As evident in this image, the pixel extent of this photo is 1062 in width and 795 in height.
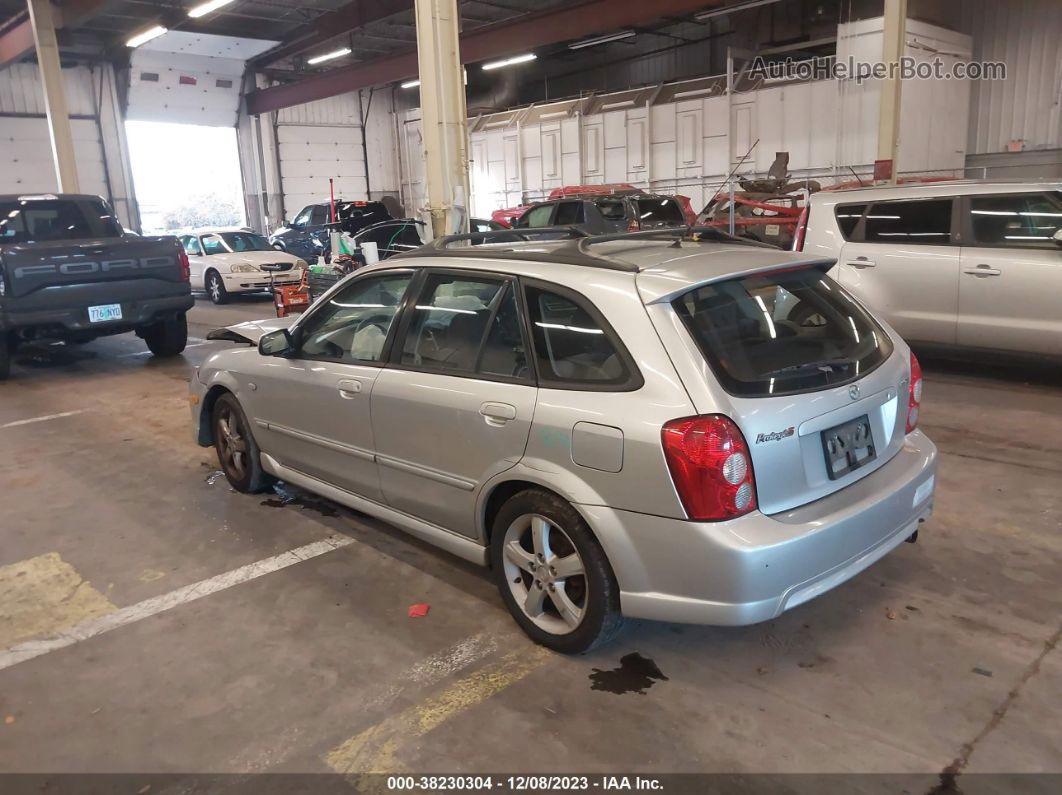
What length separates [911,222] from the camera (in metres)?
7.44

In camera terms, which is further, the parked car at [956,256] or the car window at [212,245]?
the car window at [212,245]

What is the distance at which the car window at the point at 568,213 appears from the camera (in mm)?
13789

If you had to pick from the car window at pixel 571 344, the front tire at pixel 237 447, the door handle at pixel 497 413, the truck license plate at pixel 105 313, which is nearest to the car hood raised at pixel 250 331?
the front tire at pixel 237 447

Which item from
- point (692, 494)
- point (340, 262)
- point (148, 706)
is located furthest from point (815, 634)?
point (340, 262)

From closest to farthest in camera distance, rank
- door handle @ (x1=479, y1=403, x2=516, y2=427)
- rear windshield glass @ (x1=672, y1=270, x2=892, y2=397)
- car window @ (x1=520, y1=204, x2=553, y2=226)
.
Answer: rear windshield glass @ (x1=672, y1=270, x2=892, y2=397) < door handle @ (x1=479, y1=403, x2=516, y2=427) < car window @ (x1=520, y1=204, x2=553, y2=226)

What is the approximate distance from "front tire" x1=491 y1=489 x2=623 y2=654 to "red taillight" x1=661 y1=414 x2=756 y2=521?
1.49ft

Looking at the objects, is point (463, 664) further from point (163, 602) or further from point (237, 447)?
point (237, 447)

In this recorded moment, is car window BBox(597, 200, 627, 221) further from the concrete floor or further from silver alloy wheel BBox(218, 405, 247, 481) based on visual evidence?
silver alloy wheel BBox(218, 405, 247, 481)

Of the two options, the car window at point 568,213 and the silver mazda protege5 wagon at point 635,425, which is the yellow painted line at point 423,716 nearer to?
the silver mazda protege5 wagon at point 635,425

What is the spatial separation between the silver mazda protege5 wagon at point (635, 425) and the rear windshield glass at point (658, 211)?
33.6 feet

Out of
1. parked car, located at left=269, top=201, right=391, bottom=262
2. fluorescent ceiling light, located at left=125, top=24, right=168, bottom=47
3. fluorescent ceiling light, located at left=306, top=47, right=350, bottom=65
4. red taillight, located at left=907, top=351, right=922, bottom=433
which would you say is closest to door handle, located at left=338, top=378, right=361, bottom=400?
red taillight, located at left=907, top=351, right=922, bottom=433

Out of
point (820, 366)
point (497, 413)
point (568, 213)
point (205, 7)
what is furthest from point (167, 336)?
point (205, 7)

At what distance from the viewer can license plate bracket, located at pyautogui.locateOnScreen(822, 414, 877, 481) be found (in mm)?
2865

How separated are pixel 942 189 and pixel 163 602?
23.0ft
